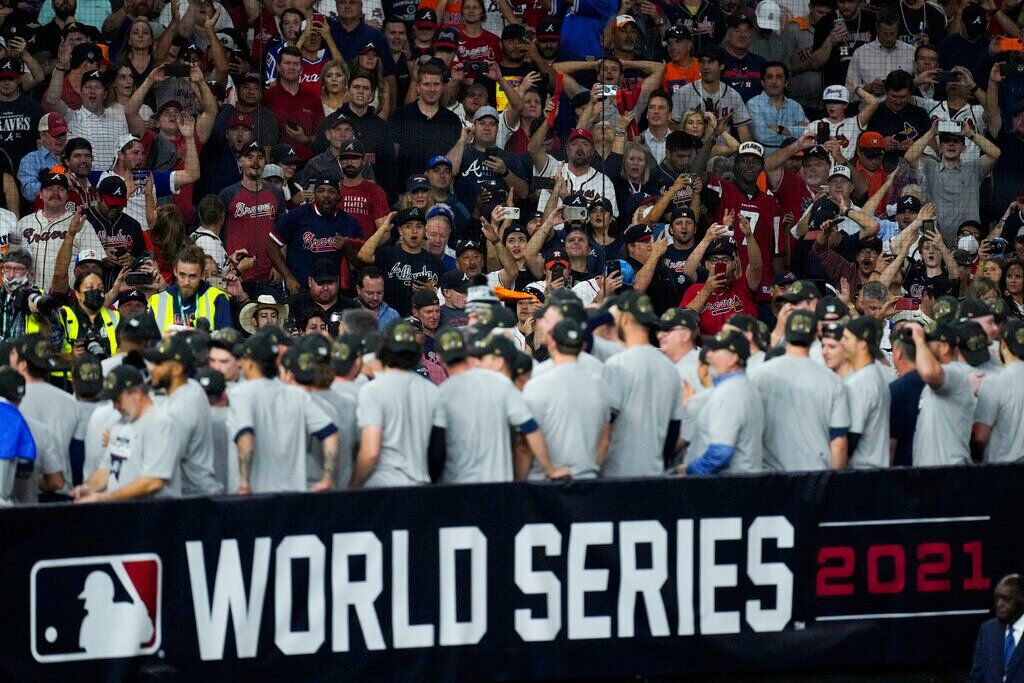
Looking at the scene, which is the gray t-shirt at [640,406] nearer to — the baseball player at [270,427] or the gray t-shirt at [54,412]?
the baseball player at [270,427]

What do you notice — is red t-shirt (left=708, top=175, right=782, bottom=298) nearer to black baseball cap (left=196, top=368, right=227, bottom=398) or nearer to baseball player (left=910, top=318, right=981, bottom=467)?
baseball player (left=910, top=318, right=981, bottom=467)

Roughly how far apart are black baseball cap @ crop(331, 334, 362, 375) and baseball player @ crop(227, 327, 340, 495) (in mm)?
345

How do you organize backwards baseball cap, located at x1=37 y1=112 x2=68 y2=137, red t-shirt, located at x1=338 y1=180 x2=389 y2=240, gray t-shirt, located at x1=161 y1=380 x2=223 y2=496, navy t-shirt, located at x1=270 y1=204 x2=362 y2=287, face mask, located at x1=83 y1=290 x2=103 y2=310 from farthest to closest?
backwards baseball cap, located at x1=37 y1=112 x2=68 y2=137 < red t-shirt, located at x1=338 y1=180 x2=389 y2=240 < navy t-shirt, located at x1=270 y1=204 x2=362 y2=287 < face mask, located at x1=83 y1=290 x2=103 y2=310 < gray t-shirt, located at x1=161 y1=380 x2=223 y2=496

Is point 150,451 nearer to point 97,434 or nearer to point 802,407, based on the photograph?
point 97,434

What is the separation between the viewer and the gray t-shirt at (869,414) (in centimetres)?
950

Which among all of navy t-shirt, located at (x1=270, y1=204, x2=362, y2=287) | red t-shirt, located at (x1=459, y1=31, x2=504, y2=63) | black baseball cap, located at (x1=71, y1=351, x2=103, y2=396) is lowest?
black baseball cap, located at (x1=71, y1=351, x2=103, y2=396)

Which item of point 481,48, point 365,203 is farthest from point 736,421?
point 481,48

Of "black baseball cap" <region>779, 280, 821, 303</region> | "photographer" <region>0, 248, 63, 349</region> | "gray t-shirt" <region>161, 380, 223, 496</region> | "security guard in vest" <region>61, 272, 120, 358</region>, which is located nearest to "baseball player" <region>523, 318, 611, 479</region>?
"gray t-shirt" <region>161, 380, 223, 496</region>

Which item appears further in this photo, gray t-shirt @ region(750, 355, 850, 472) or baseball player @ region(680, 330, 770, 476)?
gray t-shirt @ region(750, 355, 850, 472)

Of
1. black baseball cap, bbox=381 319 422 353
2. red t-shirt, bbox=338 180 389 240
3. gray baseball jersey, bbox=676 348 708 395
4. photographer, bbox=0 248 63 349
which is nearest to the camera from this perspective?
black baseball cap, bbox=381 319 422 353

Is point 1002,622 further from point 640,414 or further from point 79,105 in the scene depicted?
point 79,105

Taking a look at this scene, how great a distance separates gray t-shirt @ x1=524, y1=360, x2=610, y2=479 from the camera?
9133mm

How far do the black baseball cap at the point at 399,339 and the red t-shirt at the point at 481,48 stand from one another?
7558 mm

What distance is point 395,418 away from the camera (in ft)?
29.0
